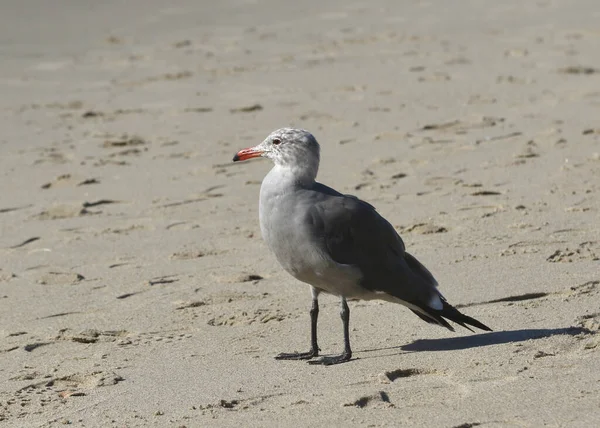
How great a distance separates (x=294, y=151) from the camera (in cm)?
479

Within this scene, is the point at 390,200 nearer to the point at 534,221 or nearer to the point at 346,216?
the point at 534,221

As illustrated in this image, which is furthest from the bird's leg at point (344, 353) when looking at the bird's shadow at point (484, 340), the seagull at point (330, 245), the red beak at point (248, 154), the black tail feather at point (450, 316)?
the red beak at point (248, 154)

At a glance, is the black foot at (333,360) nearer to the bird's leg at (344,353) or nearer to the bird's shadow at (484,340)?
the bird's leg at (344,353)

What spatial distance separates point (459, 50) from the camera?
12.5 m

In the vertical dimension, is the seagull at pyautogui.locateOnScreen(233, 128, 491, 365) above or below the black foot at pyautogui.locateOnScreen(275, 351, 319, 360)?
above

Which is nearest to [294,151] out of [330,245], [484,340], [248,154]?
[248,154]

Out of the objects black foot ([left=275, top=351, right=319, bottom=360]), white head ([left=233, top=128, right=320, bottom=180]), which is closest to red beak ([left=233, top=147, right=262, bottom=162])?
white head ([left=233, top=128, right=320, bottom=180])

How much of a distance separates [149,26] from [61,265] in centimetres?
911

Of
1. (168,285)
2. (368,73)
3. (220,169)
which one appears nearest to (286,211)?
(168,285)

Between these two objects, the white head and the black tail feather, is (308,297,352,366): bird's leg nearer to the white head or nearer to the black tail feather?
the black tail feather

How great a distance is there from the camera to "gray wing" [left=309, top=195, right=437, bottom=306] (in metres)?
4.59

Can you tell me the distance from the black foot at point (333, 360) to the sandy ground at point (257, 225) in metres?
0.09

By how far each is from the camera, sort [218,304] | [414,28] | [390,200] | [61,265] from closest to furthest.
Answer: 1. [218,304]
2. [61,265]
3. [390,200]
4. [414,28]

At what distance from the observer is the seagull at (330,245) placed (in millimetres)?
4578
